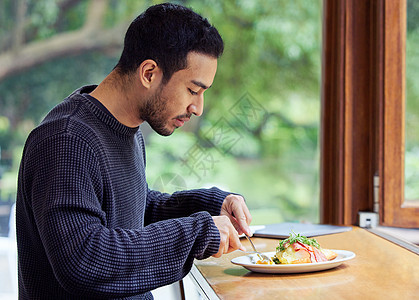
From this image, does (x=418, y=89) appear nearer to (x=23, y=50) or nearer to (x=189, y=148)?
(x=189, y=148)

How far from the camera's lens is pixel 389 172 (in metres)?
2.15

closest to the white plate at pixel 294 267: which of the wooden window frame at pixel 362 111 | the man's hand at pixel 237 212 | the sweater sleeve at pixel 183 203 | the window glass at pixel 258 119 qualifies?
the man's hand at pixel 237 212

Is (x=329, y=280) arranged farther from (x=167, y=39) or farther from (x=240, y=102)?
(x=240, y=102)

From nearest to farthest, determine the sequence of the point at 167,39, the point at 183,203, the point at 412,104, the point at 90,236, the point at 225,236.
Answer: the point at 90,236, the point at 225,236, the point at 167,39, the point at 183,203, the point at 412,104

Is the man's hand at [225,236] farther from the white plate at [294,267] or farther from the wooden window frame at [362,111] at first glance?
the wooden window frame at [362,111]

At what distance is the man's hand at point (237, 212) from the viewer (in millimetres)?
1468

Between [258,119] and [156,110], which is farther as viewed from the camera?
[258,119]

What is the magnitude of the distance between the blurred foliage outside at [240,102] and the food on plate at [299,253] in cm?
105

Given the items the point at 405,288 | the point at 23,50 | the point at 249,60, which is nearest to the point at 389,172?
the point at 249,60

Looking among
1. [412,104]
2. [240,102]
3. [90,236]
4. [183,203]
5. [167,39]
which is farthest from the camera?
[240,102]

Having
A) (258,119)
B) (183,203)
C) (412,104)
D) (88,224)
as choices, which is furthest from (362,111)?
(88,224)

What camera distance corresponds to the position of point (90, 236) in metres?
1.06

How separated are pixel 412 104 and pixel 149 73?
1273 mm

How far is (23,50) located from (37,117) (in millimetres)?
289
